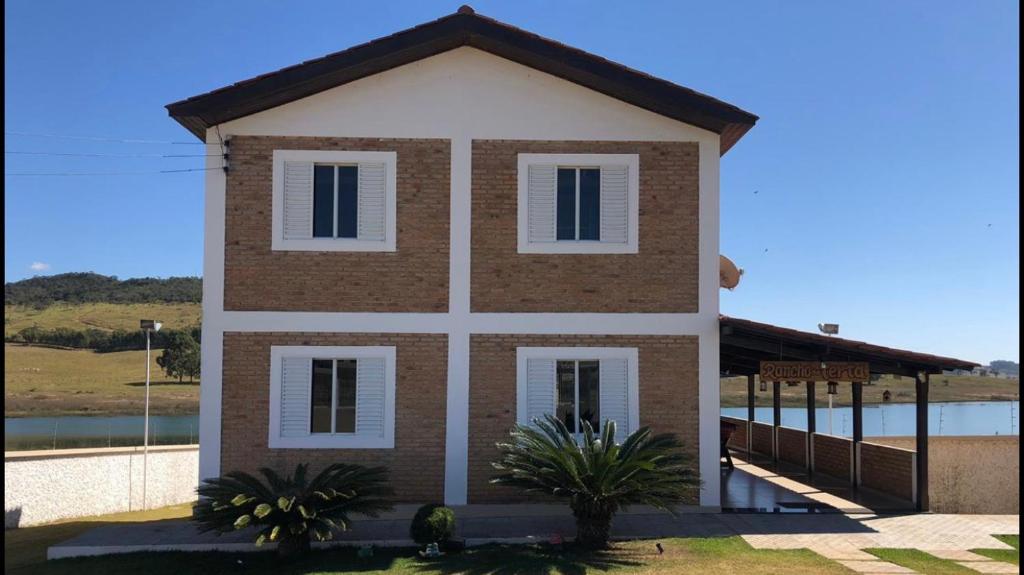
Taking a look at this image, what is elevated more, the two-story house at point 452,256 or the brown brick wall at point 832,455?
the two-story house at point 452,256

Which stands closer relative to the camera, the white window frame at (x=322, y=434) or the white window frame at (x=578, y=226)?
the white window frame at (x=322, y=434)

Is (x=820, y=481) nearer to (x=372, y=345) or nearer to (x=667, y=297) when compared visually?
(x=667, y=297)

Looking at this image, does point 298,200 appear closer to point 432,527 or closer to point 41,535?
point 432,527

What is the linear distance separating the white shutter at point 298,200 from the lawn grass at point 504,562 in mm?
4628

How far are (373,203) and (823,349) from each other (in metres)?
7.48

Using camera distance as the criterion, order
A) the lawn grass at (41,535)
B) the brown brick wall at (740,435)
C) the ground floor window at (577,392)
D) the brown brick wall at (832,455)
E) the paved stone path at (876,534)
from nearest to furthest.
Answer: the paved stone path at (876,534)
the lawn grass at (41,535)
the ground floor window at (577,392)
the brown brick wall at (832,455)
the brown brick wall at (740,435)

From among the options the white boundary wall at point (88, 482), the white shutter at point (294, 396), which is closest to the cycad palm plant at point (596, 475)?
the white shutter at point (294, 396)

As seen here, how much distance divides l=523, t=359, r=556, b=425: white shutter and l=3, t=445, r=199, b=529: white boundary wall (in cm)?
716

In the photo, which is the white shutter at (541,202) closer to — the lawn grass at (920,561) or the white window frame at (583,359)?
Answer: the white window frame at (583,359)

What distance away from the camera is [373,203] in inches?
461

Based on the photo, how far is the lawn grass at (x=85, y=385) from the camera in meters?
44.4

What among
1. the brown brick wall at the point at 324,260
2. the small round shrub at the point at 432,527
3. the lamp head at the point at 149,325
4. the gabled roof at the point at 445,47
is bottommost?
the small round shrub at the point at 432,527

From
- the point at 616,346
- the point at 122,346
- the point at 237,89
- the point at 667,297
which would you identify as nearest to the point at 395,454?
the point at 616,346

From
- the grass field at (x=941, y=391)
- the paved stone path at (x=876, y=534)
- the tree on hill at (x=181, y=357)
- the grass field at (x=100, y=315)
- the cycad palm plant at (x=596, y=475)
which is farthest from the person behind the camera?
the grass field at (x=100, y=315)
